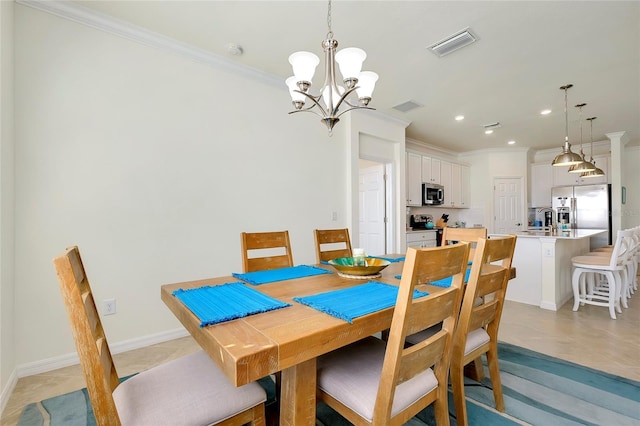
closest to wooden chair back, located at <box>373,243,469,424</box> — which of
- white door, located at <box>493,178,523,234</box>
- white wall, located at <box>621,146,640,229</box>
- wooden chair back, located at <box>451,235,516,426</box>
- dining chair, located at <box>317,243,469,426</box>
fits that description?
→ dining chair, located at <box>317,243,469,426</box>

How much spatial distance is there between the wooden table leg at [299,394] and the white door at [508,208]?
21.0 feet

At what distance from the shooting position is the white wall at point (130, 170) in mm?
2045

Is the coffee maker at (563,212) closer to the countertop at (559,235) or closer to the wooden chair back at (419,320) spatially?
the countertop at (559,235)

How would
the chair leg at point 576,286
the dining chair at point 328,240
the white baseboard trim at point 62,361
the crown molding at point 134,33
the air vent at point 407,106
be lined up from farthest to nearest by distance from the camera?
the air vent at point 407,106
the chair leg at point 576,286
the dining chair at point 328,240
the crown molding at point 134,33
the white baseboard trim at point 62,361

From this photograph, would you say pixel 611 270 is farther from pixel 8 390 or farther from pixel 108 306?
pixel 8 390

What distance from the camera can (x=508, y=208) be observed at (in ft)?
20.4

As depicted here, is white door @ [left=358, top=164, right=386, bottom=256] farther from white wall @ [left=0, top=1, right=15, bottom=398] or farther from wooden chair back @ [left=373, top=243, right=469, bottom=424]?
white wall @ [left=0, top=1, right=15, bottom=398]

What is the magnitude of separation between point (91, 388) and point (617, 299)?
4640 mm

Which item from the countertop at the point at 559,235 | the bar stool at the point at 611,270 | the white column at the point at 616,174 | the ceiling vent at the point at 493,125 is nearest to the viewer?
the bar stool at the point at 611,270

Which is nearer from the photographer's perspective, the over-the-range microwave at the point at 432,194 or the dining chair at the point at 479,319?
the dining chair at the point at 479,319

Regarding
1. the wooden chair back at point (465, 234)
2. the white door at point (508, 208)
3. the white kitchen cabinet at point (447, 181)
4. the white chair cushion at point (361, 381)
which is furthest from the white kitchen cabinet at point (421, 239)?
the white chair cushion at point (361, 381)

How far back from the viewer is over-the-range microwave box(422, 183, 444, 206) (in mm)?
5378

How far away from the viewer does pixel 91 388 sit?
2.66 feet

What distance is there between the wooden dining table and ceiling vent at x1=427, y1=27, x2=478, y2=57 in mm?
2447
